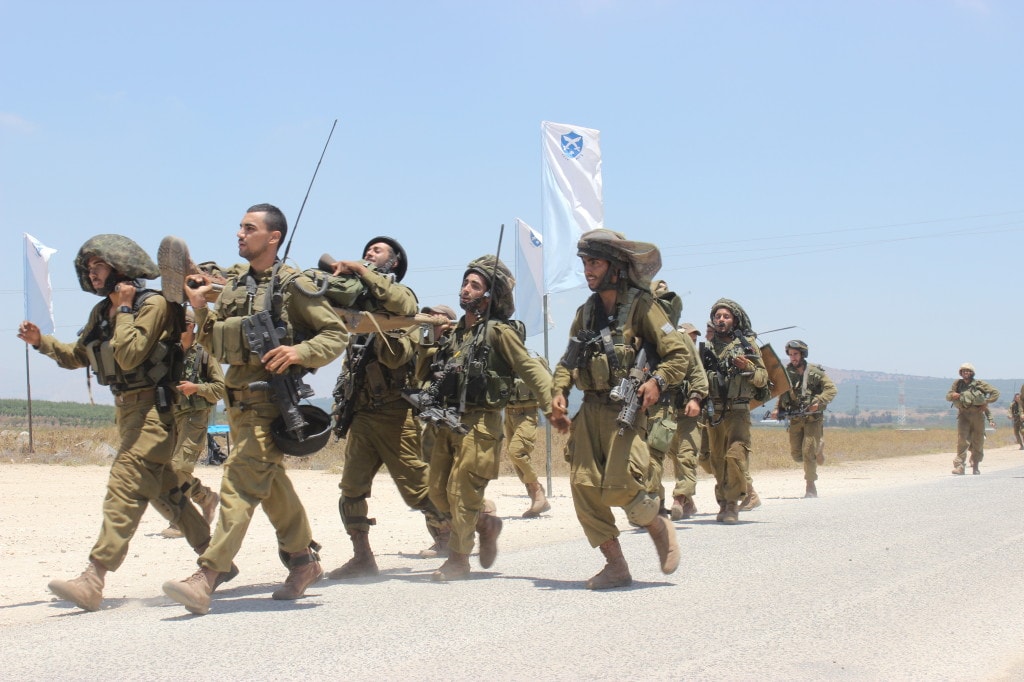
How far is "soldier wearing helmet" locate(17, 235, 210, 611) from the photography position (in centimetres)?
682

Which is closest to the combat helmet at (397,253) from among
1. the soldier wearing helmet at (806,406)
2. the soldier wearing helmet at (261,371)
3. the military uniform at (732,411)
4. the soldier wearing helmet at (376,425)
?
the soldier wearing helmet at (376,425)

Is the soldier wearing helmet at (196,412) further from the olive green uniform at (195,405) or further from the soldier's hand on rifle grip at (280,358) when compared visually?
the soldier's hand on rifle grip at (280,358)

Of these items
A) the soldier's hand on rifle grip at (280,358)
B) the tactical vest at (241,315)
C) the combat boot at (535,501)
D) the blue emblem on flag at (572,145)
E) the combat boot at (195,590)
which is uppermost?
the blue emblem on flag at (572,145)

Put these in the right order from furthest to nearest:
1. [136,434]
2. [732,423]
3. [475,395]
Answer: [732,423] → [475,395] → [136,434]

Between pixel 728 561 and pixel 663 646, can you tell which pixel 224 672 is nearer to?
pixel 663 646

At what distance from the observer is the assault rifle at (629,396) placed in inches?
275

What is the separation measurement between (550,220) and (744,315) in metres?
3.73

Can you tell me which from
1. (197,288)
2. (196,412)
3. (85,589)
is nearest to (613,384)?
(197,288)

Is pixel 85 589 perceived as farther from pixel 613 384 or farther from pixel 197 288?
pixel 613 384

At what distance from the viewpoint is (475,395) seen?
7.88 meters

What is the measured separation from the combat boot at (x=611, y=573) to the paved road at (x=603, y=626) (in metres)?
0.11

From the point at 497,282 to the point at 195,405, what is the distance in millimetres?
4468

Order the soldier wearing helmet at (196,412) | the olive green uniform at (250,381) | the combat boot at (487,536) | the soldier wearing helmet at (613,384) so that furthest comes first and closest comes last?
the soldier wearing helmet at (196,412), the combat boot at (487,536), the soldier wearing helmet at (613,384), the olive green uniform at (250,381)

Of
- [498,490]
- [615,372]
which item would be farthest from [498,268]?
[498,490]
